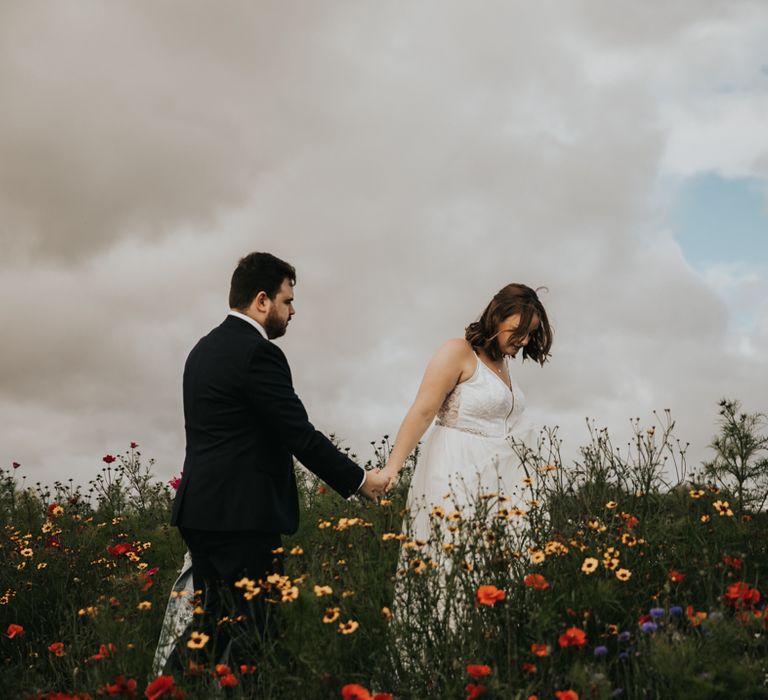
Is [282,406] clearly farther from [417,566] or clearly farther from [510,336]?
[510,336]

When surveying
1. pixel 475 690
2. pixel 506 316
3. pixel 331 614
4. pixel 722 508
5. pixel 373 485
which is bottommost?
pixel 475 690

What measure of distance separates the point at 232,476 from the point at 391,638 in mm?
1172

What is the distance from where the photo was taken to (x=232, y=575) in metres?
4.12

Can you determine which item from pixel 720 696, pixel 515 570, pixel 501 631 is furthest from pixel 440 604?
pixel 720 696

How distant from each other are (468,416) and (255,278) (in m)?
1.62

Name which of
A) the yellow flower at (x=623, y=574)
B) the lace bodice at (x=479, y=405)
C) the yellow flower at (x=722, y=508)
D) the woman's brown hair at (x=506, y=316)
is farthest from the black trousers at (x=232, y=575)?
the yellow flower at (x=722, y=508)

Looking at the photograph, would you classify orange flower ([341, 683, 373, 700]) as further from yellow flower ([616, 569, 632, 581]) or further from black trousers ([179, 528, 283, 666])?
yellow flower ([616, 569, 632, 581])

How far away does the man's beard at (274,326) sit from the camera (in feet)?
14.9

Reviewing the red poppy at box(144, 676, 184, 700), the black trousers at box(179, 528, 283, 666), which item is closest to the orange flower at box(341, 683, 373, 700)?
the red poppy at box(144, 676, 184, 700)

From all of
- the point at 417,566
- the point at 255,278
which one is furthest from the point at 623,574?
the point at 255,278

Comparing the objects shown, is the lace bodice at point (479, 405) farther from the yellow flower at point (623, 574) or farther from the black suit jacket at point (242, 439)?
the yellow flower at point (623, 574)

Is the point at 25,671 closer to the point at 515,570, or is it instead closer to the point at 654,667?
the point at 515,570

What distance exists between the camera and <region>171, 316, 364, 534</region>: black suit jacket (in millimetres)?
4152

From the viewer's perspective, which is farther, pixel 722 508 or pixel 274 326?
pixel 274 326
